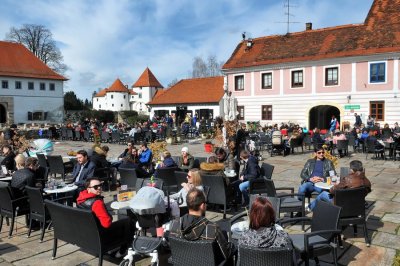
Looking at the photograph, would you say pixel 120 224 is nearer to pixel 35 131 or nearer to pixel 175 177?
pixel 175 177

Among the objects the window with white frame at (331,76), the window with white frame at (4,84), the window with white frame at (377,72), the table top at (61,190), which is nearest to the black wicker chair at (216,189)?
the table top at (61,190)

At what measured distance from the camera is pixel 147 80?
70875 mm

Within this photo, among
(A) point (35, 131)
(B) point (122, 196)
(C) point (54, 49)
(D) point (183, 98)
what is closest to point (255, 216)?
(B) point (122, 196)

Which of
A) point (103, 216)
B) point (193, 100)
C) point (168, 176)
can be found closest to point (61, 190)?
point (168, 176)

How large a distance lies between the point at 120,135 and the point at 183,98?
21894 millimetres

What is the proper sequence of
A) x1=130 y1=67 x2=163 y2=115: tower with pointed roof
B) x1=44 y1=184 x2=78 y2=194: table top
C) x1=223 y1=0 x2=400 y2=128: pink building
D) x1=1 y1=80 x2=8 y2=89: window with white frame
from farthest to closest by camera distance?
x1=130 y1=67 x2=163 y2=115: tower with pointed roof → x1=1 y1=80 x2=8 y2=89: window with white frame → x1=223 y1=0 x2=400 y2=128: pink building → x1=44 y1=184 x2=78 y2=194: table top

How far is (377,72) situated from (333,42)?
14.7ft

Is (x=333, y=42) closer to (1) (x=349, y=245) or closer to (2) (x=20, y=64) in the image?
(1) (x=349, y=245)

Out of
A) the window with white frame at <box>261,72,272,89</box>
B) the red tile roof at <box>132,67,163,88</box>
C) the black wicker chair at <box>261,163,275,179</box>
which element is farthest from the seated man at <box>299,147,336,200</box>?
the red tile roof at <box>132,67,163,88</box>

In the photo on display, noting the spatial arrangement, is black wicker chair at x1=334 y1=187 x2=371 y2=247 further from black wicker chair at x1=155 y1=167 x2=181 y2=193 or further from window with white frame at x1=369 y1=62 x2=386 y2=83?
window with white frame at x1=369 y1=62 x2=386 y2=83

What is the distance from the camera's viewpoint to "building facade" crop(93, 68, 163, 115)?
71.1 metres

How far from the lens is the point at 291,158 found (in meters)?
15.1

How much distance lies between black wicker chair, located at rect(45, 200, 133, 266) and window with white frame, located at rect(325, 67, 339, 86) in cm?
2443

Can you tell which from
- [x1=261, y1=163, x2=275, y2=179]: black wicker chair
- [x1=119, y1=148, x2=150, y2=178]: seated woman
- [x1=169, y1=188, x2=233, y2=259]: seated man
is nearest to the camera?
[x1=169, y1=188, x2=233, y2=259]: seated man
